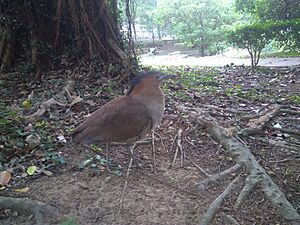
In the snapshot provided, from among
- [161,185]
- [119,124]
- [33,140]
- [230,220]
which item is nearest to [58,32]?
[33,140]

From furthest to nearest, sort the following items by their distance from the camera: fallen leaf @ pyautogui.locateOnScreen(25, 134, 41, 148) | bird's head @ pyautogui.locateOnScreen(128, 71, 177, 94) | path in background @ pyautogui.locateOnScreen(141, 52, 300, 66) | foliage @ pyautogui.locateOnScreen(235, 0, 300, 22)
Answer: foliage @ pyautogui.locateOnScreen(235, 0, 300, 22) < path in background @ pyautogui.locateOnScreen(141, 52, 300, 66) < fallen leaf @ pyautogui.locateOnScreen(25, 134, 41, 148) < bird's head @ pyautogui.locateOnScreen(128, 71, 177, 94)

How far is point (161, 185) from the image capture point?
9.74 feet

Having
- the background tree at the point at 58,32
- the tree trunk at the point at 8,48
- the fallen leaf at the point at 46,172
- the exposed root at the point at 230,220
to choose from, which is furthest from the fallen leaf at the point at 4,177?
the tree trunk at the point at 8,48

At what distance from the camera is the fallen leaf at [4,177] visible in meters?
3.00

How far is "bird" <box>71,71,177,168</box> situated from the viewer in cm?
295

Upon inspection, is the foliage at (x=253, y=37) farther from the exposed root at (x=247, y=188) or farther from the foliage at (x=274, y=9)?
the exposed root at (x=247, y=188)

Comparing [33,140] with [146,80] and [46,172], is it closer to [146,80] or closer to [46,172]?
[46,172]

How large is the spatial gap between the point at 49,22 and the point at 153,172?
5781 millimetres

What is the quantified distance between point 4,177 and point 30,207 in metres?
0.62

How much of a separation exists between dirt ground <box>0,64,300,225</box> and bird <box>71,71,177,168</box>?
0.37 metres

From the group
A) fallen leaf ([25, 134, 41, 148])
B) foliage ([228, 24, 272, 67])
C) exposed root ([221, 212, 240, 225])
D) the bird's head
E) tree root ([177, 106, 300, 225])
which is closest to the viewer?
exposed root ([221, 212, 240, 225])

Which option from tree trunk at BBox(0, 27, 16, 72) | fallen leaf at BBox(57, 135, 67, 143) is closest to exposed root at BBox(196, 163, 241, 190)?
fallen leaf at BBox(57, 135, 67, 143)

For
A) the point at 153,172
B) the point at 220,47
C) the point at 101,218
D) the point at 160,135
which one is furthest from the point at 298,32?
the point at 101,218

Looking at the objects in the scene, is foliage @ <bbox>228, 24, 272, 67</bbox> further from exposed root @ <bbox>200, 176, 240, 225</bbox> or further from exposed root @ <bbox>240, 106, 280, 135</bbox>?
exposed root @ <bbox>200, 176, 240, 225</bbox>
